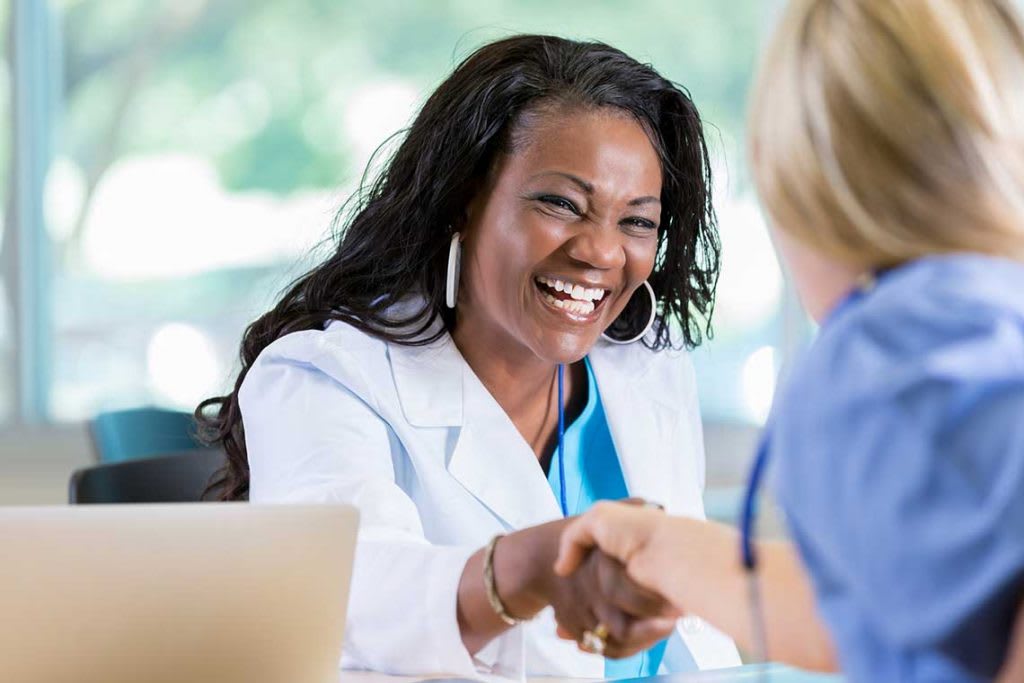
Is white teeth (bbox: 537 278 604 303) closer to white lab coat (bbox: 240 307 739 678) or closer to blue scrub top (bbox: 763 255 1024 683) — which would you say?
white lab coat (bbox: 240 307 739 678)

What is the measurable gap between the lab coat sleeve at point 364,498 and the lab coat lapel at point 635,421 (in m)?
0.44

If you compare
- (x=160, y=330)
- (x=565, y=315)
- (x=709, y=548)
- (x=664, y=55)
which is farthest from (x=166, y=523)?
(x=664, y=55)

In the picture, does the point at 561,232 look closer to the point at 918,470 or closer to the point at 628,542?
the point at 628,542

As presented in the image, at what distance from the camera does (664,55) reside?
4578 mm

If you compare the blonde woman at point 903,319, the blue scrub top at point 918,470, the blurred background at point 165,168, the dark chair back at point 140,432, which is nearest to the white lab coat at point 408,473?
the blonde woman at point 903,319

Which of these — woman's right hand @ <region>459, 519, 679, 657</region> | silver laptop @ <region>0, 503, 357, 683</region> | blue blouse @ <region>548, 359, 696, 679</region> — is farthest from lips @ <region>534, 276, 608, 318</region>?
silver laptop @ <region>0, 503, 357, 683</region>

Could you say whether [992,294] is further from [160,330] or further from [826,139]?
[160,330]

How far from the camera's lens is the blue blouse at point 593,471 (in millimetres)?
2018

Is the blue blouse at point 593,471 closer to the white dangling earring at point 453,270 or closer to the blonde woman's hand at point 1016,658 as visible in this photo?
the white dangling earring at point 453,270

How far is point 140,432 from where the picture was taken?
9.53ft

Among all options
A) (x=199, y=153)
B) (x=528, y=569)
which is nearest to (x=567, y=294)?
(x=528, y=569)

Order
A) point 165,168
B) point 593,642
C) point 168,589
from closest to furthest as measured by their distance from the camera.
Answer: point 168,589
point 593,642
point 165,168

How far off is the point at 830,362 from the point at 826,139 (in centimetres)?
16

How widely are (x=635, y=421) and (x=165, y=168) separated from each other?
2526 mm
